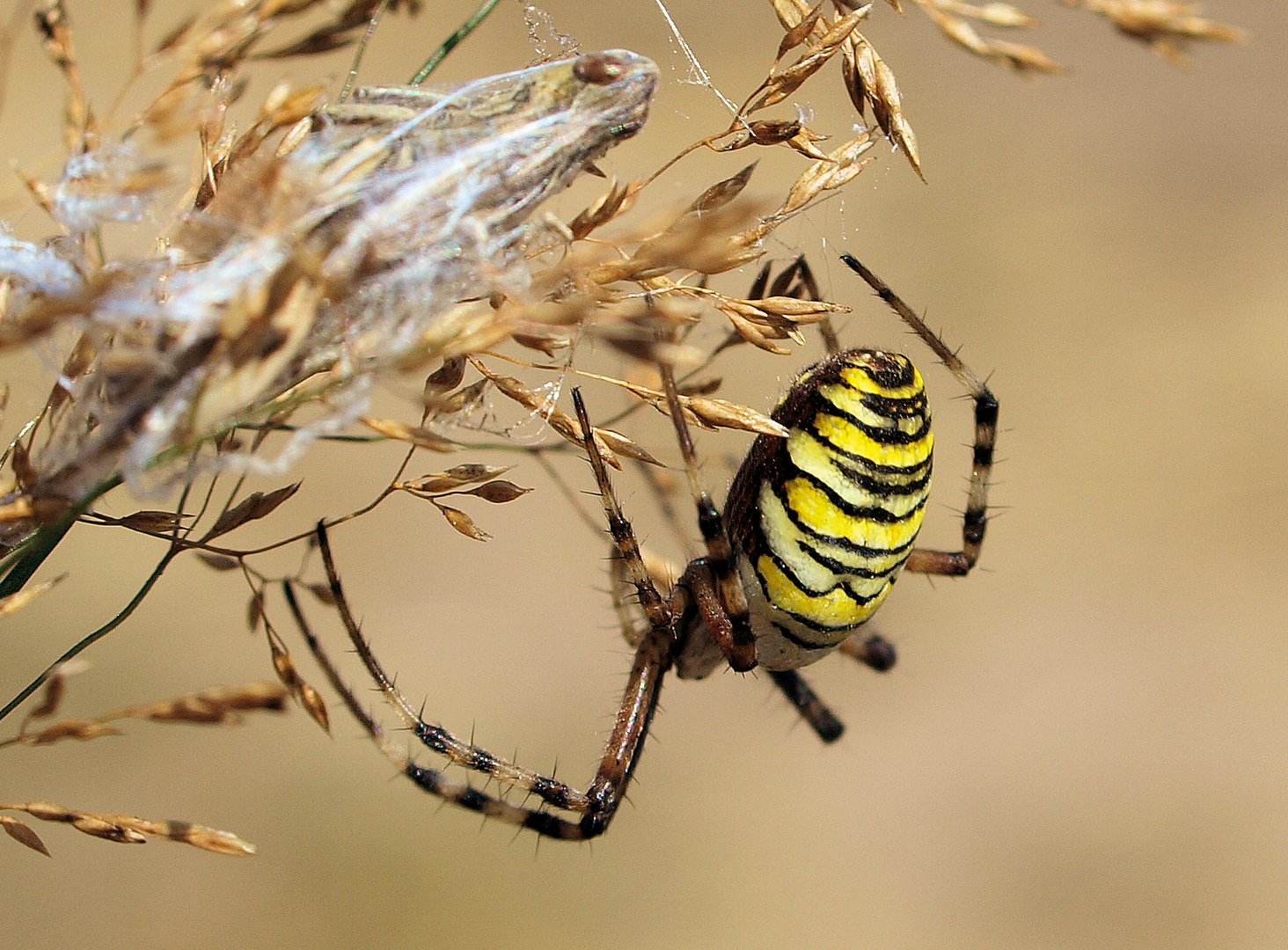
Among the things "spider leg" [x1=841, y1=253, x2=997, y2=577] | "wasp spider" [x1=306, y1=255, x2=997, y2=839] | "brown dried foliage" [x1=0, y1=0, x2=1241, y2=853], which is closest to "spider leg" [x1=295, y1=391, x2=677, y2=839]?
"wasp spider" [x1=306, y1=255, x2=997, y2=839]

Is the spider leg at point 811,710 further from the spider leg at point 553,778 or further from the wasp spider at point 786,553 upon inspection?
the spider leg at point 553,778

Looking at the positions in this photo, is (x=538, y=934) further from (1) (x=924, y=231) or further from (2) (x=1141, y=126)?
(2) (x=1141, y=126)

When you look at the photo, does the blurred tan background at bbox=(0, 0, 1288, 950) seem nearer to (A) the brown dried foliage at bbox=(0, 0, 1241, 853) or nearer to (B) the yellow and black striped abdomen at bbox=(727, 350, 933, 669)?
(B) the yellow and black striped abdomen at bbox=(727, 350, 933, 669)

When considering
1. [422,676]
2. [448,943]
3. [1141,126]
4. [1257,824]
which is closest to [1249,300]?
[1141,126]

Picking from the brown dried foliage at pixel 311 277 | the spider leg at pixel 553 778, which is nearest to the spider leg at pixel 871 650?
the spider leg at pixel 553 778

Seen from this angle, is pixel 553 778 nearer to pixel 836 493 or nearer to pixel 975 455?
pixel 836 493

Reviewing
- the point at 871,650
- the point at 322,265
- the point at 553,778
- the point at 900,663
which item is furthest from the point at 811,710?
the point at 322,265
